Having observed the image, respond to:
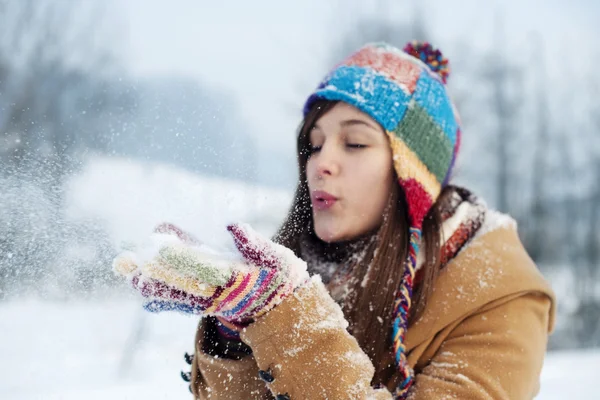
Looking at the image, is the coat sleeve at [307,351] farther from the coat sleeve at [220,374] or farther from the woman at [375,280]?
the coat sleeve at [220,374]

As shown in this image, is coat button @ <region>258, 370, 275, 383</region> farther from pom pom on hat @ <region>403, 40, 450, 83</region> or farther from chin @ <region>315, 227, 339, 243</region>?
pom pom on hat @ <region>403, 40, 450, 83</region>

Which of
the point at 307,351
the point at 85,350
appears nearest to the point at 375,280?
the point at 307,351

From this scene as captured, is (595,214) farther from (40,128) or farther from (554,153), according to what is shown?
(40,128)

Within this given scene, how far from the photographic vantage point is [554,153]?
14.7m

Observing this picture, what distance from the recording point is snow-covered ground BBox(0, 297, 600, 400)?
150 cm

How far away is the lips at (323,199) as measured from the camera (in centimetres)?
138

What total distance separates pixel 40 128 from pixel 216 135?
1.40ft

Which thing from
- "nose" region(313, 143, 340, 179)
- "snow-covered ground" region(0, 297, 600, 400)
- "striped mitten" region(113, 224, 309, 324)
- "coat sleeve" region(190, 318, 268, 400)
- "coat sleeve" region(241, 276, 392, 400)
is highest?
"nose" region(313, 143, 340, 179)

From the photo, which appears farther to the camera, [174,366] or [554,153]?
[554,153]

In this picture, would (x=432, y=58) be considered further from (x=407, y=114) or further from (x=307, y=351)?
(x=307, y=351)

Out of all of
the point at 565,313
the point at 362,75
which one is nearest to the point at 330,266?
the point at 362,75

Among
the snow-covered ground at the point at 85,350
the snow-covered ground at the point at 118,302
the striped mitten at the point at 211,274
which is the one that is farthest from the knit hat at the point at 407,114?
the snow-covered ground at the point at 85,350

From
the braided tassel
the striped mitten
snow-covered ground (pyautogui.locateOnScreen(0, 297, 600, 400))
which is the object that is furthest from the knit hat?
snow-covered ground (pyautogui.locateOnScreen(0, 297, 600, 400))

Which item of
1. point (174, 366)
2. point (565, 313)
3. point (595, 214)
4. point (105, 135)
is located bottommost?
point (565, 313)
